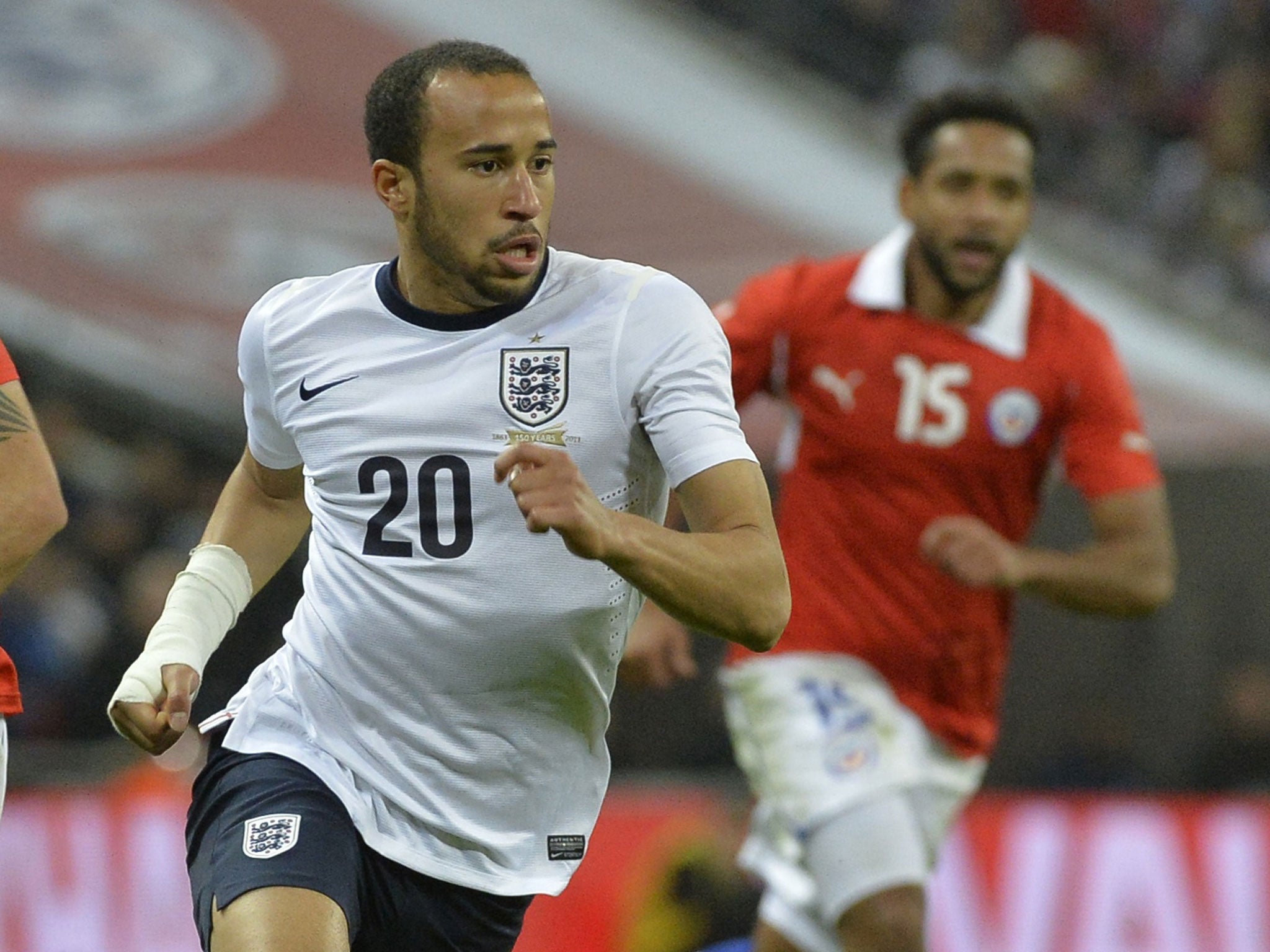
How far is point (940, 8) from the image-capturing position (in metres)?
13.3

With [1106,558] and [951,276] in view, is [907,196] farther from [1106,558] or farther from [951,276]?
[1106,558]

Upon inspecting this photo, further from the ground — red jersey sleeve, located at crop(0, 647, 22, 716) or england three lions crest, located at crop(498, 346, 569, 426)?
england three lions crest, located at crop(498, 346, 569, 426)

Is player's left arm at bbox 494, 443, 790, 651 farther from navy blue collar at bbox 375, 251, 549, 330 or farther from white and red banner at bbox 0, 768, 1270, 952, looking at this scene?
white and red banner at bbox 0, 768, 1270, 952

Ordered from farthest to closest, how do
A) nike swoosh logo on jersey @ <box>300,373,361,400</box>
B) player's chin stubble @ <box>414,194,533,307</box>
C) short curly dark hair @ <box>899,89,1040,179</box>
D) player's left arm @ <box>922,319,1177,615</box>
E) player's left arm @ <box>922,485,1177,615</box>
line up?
short curly dark hair @ <box>899,89,1040,179</box>, player's left arm @ <box>922,319,1177,615</box>, player's left arm @ <box>922,485,1177,615</box>, nike swoosh logo on jersey @ <box>300,373,361,400</box>, player's chin stubble @ <box>414,194,533,307</box>

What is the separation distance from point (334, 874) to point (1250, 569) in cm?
621

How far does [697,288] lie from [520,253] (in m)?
8.26

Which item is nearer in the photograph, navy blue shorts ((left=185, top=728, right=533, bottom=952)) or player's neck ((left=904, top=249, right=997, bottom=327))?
navy blue shorts ((left=185, top=728, right=533, bottom=952))

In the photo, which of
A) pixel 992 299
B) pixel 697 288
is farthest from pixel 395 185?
pixel 697 288

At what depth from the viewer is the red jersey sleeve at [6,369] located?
3885 mm

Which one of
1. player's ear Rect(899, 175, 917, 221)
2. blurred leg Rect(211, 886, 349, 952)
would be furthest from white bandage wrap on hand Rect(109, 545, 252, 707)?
player's ear Rect(899, 175, 917, 221)

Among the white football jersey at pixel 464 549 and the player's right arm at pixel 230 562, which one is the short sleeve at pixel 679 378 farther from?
the player's right arm at pixel 230 562

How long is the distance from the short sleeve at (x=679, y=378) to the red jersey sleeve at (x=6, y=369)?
1.25m

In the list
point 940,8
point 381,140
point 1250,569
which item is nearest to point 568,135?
point 940,8

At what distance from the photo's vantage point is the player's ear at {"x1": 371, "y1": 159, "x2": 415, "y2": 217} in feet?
12.1
